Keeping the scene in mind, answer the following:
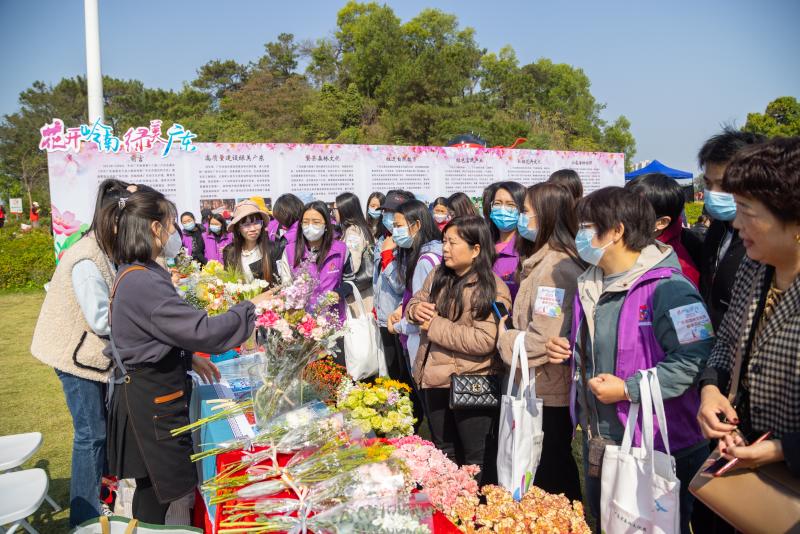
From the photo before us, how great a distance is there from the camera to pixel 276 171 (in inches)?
339

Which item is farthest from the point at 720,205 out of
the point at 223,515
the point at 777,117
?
the point at 777,117

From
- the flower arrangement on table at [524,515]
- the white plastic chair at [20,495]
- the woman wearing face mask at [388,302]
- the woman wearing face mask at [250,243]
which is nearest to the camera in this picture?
the flower arrangement on table at [524,515]

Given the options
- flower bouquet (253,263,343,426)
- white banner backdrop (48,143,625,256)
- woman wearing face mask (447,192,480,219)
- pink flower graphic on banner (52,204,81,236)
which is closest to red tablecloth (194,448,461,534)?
flower bouquet (253,263,343,426)

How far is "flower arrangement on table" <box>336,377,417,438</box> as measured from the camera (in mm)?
2094

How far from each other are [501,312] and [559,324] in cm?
40

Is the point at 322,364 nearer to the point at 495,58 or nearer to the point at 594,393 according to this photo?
the point at 594,393

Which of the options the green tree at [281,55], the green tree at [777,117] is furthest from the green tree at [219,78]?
the green tree at [777,117]

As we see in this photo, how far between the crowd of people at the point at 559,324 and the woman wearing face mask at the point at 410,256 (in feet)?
0.15

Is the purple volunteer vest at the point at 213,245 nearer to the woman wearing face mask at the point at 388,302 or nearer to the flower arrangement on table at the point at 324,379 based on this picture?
the woman wearing face mask at the point at 388,302

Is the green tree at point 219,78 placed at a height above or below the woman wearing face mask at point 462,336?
above

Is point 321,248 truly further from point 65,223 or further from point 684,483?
point 65,223

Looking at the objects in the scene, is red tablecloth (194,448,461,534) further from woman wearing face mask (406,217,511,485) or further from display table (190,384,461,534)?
woman wearing face mask (406,217,511,485)

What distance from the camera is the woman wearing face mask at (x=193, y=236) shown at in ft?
25.3

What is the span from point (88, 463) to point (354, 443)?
5.98 feet
